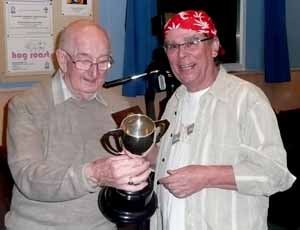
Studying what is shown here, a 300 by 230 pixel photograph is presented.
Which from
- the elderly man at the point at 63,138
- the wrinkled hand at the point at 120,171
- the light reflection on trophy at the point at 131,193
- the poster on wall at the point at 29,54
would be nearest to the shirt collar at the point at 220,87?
the light reflection on trophy at the point at 131,193

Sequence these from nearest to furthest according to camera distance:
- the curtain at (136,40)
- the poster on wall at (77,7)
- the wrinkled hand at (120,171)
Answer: the wrinkled hand at (120,171)
the poster on wall at (77,7)
the curtain at (136,40)

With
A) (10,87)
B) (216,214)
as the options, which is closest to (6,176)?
(10,87)

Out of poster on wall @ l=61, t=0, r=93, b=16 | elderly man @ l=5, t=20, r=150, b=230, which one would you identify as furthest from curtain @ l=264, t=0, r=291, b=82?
elderly man @ l=5, t=20, r=150, b=230

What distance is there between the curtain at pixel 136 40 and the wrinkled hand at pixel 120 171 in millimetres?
1788

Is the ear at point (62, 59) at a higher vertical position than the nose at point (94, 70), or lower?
higher

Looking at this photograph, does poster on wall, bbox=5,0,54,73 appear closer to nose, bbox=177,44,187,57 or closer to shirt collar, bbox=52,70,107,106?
shirt collar, bbox=52,70,107,106

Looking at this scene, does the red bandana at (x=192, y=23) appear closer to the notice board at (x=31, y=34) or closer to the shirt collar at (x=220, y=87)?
the shirt collar at (x=220, y=87)

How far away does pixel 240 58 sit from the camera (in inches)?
159

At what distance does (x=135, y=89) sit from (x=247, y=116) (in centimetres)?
157

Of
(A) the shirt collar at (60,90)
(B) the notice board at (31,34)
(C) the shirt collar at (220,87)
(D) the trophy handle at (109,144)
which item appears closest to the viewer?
(D) the trophy handle at (109,144)

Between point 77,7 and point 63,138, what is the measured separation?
1523 millimetres

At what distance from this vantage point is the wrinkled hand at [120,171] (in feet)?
3.95

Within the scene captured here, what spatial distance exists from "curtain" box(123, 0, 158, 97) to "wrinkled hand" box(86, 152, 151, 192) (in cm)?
179

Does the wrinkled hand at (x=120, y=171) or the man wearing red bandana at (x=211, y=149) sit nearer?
the wrinkled hand at (x=120, y=171)
